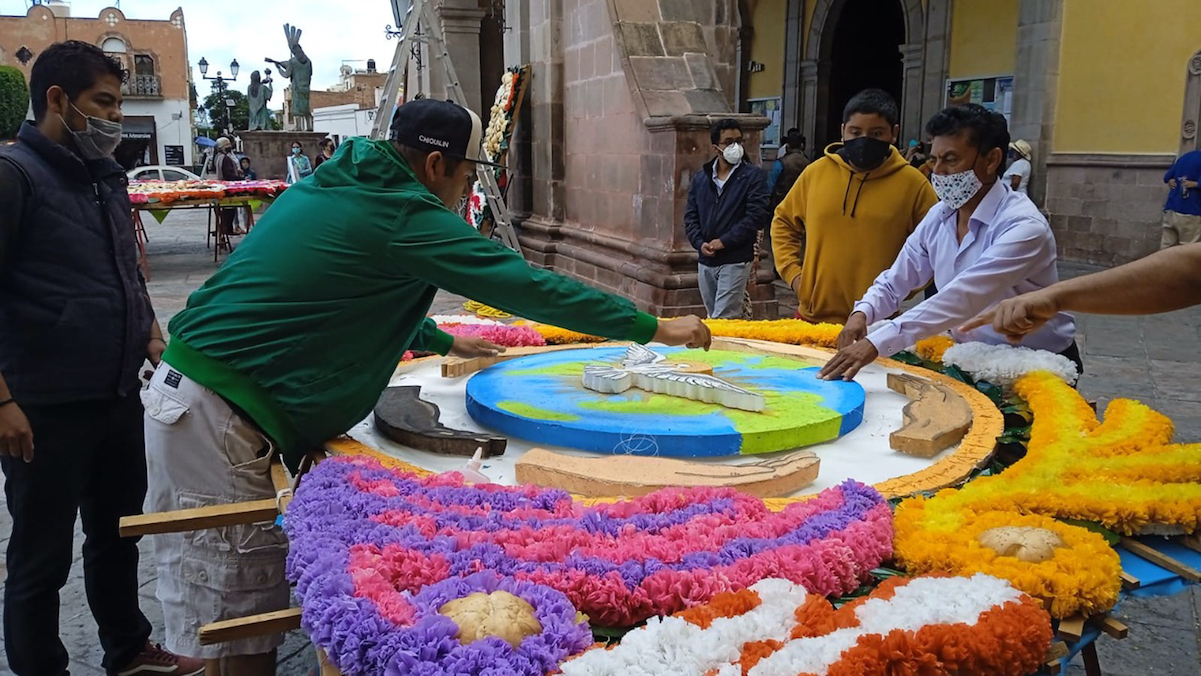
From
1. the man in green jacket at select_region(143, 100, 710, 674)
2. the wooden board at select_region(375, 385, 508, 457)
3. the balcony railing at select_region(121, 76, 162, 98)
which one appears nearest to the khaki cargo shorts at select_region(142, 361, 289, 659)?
the man in green jacket at select_region(143, 100, 710, 674)

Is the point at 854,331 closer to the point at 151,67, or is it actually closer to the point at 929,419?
the point at 929,419

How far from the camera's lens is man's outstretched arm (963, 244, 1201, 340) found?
1708 mm

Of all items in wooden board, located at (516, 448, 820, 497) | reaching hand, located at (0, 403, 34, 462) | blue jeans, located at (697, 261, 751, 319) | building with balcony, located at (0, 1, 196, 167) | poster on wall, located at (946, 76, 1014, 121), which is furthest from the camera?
building with balcony, located at (0, 1, 196, 167)

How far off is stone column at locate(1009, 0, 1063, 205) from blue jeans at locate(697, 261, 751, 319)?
812 centimetres

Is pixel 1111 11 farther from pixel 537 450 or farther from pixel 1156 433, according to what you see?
pixel 537 450

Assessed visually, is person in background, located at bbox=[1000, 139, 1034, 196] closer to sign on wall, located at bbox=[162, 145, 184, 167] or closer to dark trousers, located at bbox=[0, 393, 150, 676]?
dark trousers, located at bbox=[0, 393, 150, 676]

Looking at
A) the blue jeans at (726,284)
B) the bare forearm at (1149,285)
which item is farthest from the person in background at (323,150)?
the bare forearm at (1149,285)

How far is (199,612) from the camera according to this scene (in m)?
2.21

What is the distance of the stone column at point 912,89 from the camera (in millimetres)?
13977

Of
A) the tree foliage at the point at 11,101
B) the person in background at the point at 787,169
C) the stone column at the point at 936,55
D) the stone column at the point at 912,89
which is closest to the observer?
the person in background at the point at 787,169

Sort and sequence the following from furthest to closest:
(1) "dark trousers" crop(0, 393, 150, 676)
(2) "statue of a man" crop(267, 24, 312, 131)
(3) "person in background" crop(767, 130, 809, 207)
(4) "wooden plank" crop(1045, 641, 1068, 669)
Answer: (2) "statue of a man" crop(267, 24, 312, 131) → (3) "person in background" crop(767, 130, 809, 207) → (1) "dark trousers" crop(0, 393, 150, 676) → (4) "wooden plank" crop(1045, 641, 1068, 669)

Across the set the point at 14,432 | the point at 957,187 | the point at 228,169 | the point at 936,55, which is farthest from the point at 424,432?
the point at 228,169

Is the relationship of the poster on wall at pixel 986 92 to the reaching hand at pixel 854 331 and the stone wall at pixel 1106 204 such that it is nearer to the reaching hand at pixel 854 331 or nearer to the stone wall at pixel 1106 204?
the stone wall at pixel 1106 204

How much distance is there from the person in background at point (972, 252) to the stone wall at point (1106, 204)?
384 inches
